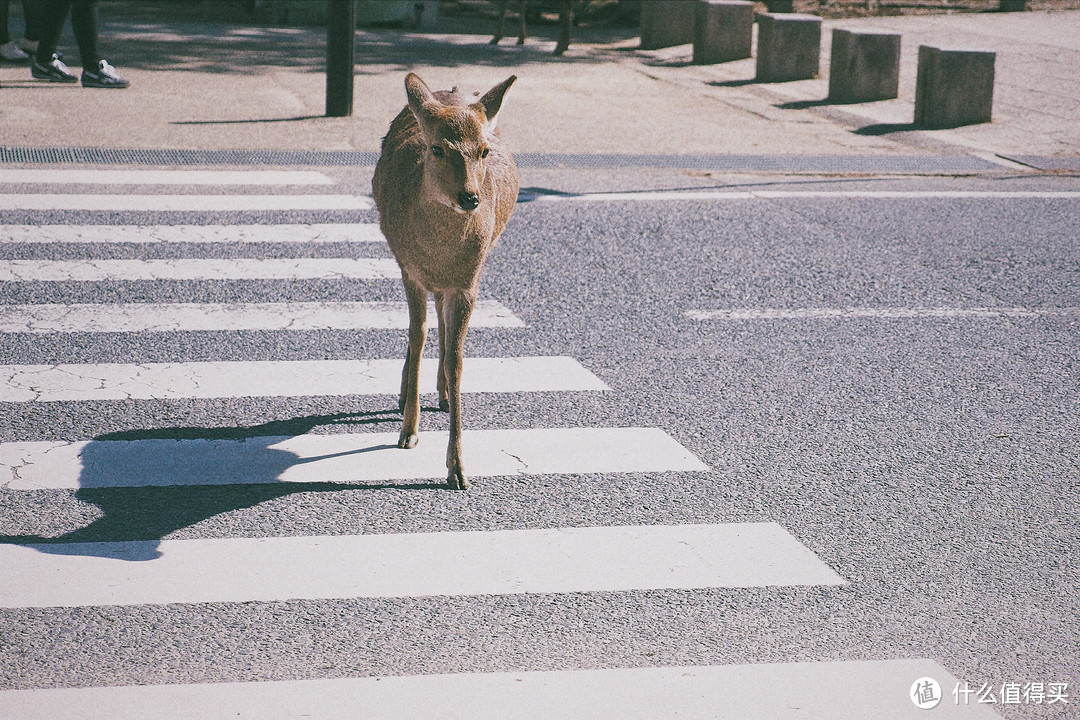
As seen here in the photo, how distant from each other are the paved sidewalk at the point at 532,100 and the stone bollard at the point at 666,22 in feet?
0.86

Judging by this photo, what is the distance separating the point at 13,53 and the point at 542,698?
1231 cm

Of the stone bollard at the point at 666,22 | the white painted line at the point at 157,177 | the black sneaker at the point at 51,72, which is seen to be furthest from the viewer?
the stone bollard at the point at 666,22

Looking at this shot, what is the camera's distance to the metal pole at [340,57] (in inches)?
438

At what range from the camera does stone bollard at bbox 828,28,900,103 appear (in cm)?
1336

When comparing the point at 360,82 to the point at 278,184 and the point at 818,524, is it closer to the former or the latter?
the point at 278,184

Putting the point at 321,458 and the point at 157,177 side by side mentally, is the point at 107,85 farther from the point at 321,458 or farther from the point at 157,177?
the point at 321,458

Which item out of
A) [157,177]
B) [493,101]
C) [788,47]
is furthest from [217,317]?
[788,47]

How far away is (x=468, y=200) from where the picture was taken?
3916mm

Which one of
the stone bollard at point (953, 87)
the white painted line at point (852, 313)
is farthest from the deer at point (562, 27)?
the white painted line at point (852, 313)

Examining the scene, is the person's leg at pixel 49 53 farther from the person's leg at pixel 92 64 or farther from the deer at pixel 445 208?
the deer at pixel 445 208

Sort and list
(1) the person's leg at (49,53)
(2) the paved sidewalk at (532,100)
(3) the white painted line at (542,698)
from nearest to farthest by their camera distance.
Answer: (3) the white painted line at (542,698) < (2) the paved sidewalk at (532,100) < (1) the person's leg at (49,53)

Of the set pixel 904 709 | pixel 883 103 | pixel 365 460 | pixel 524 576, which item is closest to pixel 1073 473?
pixel 904 709

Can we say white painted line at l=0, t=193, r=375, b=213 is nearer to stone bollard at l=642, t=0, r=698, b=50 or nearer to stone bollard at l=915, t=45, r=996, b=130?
stone bollard at l=915, t=45, r=996, b=130

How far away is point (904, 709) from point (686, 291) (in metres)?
3.99
